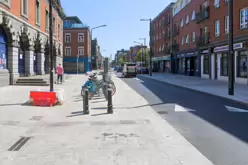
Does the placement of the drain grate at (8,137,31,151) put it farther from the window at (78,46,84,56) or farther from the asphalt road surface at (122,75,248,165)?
the window at (78,46,84,56)

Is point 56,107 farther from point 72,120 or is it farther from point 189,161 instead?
point 189,161

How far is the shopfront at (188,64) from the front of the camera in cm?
3690

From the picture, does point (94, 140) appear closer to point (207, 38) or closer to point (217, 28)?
point (217, 28)

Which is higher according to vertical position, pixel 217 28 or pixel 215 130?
pixel 217 28

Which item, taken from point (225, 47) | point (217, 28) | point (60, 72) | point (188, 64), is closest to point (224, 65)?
point (225, 47)

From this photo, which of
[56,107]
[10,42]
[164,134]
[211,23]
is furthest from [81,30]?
[164,134]

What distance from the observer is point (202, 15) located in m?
32.9

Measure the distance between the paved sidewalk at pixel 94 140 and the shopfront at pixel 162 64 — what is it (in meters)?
45.9

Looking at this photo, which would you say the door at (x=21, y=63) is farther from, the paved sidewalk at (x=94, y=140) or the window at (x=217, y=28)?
the window at (x=217, y=28)

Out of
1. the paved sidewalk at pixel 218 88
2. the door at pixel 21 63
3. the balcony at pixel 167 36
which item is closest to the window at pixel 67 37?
the balcony at pixel 167 36

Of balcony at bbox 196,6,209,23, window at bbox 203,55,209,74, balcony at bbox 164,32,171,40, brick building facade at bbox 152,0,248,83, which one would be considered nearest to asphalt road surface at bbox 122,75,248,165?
brick building facade at bbox 152,0,248,83

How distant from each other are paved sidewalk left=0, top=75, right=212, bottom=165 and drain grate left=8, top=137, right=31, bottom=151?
110mm

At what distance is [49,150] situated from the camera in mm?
5363

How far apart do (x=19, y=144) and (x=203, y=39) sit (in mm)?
29864
